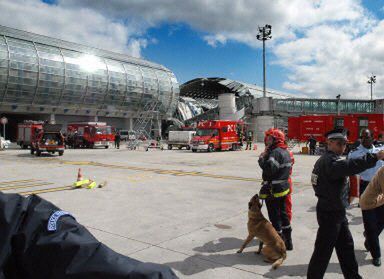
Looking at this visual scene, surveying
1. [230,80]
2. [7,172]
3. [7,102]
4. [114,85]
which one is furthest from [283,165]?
[230,80]

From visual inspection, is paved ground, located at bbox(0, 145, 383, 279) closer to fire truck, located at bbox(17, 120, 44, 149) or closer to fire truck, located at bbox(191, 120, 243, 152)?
fire truck, located at bbox(191, 120, 243, 152)

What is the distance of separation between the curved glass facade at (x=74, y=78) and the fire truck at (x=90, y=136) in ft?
59.4

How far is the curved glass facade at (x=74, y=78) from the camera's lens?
1988 inches

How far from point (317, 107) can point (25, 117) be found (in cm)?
4629

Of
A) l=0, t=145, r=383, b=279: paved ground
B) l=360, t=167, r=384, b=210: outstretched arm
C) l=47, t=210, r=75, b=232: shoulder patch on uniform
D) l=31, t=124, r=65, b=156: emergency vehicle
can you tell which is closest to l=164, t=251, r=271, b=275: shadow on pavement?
l=0, t=145, r=383, b=279: paved ground

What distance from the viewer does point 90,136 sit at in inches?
1465

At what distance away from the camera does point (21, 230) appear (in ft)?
4.11

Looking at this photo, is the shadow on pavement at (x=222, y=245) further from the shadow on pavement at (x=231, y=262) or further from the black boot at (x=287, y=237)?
the black boot at (x=287, y=237)

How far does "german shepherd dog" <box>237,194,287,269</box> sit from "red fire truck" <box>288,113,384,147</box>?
23.4 metres

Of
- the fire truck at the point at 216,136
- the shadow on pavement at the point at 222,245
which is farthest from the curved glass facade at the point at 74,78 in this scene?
the shadow on pavement at the point at 222,245

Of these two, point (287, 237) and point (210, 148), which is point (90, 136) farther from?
point (287, 237)

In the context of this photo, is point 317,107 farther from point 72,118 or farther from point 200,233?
point 200,233

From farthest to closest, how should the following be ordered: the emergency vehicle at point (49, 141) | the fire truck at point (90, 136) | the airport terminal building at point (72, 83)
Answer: the airport terminal building at point (72, 83) → the fire truck at point (90, 136) → the emergency vehicle at point (49, 141)

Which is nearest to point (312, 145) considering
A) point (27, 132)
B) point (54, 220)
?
point (27, 132)
